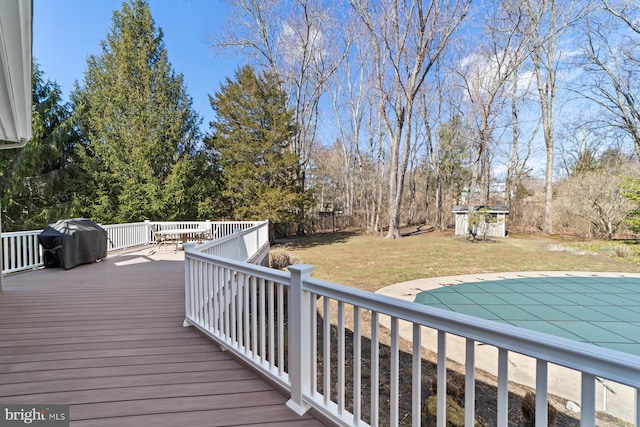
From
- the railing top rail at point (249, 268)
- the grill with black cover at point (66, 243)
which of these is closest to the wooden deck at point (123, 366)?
the railing top rail at point (249, 268)

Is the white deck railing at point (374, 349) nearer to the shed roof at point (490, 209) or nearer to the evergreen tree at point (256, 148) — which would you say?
the evergreen tree at point (256, 148)

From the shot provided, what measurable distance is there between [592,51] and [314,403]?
20.8 m

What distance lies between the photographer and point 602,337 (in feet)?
15.0

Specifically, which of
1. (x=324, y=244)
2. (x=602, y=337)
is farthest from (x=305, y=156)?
(x=602, y=337)

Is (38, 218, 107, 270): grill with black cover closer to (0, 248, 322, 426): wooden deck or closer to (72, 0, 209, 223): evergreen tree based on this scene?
(0, 248, 322, 426): wooden deck

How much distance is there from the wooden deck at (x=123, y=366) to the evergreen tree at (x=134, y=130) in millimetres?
10337

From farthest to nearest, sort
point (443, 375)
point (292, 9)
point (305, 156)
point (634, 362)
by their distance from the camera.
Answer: point (305, 156)
point (292, 9)
point (443, 375)
point (634, 362)

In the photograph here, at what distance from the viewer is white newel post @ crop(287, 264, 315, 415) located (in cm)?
188

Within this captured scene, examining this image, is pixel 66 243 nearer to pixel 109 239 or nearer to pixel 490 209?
pixel 109 239

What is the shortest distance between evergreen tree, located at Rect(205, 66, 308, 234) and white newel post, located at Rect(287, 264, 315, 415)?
11622mm

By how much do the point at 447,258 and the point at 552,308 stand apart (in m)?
4.59

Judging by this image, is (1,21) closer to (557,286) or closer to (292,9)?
(557,286)

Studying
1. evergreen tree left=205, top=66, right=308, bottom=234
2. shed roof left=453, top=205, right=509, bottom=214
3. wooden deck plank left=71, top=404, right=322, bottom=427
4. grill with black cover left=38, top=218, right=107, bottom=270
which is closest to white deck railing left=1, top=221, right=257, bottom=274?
grill with black cover left=38, top=218, right=107, bottom=270

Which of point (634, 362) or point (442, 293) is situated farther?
point (442, 293)
